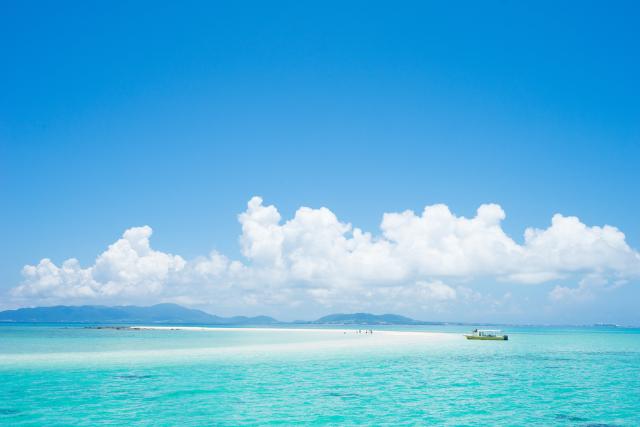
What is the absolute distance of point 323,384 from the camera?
3238 centimetres

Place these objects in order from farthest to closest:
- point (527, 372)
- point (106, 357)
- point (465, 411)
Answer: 1. point (106, 357)
2. point (527, 372)
3. point (465, 411)

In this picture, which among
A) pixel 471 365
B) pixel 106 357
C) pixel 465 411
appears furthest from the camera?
pixel 106 357

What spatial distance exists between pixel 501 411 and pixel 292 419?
10265mm

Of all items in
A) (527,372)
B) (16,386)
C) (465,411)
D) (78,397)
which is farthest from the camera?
(527,372)

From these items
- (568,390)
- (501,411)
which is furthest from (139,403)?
(568,390)

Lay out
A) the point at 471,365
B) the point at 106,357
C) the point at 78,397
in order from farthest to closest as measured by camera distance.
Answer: the point at 106,357 < the point at 471,365 < the point at 78,397

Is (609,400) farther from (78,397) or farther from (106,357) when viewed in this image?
(106,357)

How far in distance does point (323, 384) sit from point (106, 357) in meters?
27.6

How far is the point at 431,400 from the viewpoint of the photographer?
90.3 feet

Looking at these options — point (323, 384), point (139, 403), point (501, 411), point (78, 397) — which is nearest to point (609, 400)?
point (501, 411)

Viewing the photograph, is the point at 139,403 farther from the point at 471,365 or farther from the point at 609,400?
the point at 471,365

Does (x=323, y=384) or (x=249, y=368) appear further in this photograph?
(x=249, y=368)

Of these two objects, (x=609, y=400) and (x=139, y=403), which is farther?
(x=609, y=400)

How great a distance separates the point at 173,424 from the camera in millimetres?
21688
